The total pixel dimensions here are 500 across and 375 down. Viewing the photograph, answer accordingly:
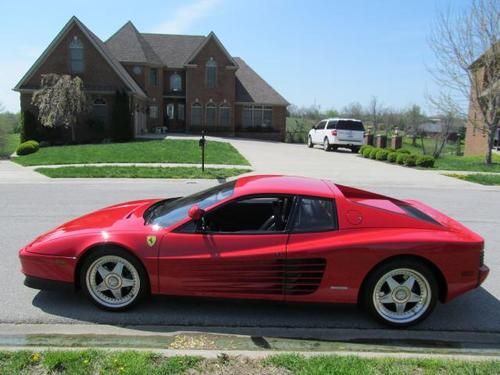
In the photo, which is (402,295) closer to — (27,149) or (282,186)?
(282,186)

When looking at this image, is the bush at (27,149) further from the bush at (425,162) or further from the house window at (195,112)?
the house window at (195,112)

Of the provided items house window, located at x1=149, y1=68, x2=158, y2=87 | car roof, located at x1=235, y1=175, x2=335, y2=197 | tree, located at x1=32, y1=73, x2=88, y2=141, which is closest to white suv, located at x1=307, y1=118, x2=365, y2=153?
tree, located at x1=32, y1=73, x2=88, y2=141

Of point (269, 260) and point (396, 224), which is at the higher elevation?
point (396, 224)

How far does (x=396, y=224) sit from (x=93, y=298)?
9.60 ft

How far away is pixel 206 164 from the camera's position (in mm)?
18484

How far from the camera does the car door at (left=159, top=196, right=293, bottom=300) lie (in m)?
4.26

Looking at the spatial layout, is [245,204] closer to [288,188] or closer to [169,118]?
[288,188]

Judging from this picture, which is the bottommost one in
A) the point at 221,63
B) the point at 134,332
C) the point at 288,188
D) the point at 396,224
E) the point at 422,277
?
the point at 134,332

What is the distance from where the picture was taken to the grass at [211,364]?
10.9 feet

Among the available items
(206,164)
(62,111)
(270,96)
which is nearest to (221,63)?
(270,96)

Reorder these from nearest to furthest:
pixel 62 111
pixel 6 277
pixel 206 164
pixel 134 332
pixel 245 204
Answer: pixel 134 332 < pixel 245 204 < pixel 6 277 < pixel 206 164 < pixel 62 111

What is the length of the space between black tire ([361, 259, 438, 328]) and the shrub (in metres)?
17.0

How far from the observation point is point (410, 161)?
67.4 ft

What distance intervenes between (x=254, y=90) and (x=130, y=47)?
38.2 ft
